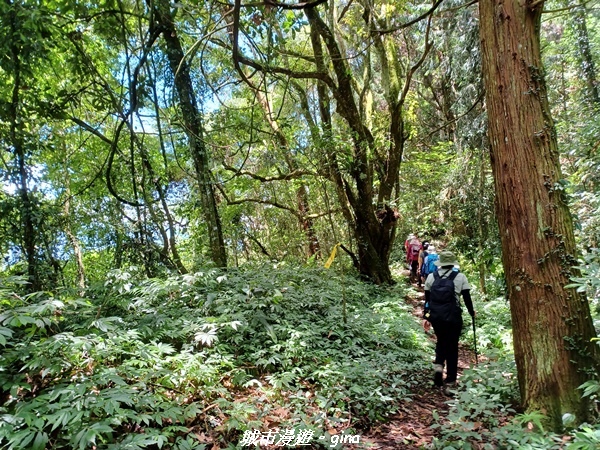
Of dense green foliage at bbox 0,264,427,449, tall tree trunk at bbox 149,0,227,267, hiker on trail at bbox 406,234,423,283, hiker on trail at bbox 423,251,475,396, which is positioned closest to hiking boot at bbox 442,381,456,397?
hiker on trail at bbox 423,251,475,396

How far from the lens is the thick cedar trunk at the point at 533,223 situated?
3.15 meters

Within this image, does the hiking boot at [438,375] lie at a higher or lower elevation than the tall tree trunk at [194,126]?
lower

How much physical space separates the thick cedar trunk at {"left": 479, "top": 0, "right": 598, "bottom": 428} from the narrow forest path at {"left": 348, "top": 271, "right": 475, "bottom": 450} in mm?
945

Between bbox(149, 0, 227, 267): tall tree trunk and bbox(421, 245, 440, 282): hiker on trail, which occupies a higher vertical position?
bbox(149, 0, 227, 267): tall tree trunk

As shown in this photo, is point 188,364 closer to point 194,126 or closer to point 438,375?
point 438,375

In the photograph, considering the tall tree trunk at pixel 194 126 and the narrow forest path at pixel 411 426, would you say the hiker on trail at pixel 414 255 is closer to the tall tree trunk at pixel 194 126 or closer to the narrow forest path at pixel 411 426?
the tall tree trunk at pixel 194 126

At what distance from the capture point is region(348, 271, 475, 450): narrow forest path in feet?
11.0

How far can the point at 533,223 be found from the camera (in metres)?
3.27

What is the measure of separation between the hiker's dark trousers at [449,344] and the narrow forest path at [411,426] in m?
0.33

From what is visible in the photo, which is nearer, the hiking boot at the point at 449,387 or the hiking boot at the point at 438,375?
the hiking boot at the point at 449,387

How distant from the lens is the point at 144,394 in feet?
9.64

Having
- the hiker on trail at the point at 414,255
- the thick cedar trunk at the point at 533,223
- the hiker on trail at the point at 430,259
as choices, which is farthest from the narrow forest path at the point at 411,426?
the hiker on trail at the point at 414,255

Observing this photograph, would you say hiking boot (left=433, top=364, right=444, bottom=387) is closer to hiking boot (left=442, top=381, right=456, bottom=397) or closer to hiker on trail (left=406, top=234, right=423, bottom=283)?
hiking boot (left=442, top=381, right=456, bottom=397)

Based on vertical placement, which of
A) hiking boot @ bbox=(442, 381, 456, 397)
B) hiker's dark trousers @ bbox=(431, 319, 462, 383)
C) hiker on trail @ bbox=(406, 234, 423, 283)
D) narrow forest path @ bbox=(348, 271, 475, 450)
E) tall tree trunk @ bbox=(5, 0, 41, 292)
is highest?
tall tree trunk @ bbox=(5, 0, 41, 292)
